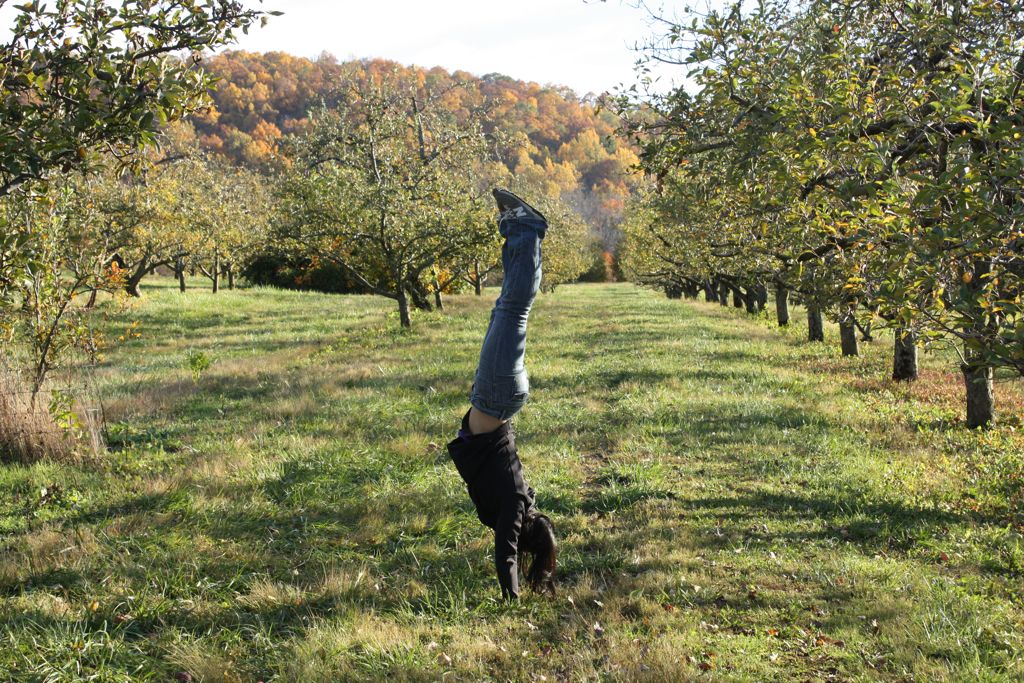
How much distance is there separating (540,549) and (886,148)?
191 inches

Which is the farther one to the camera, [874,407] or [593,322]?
[593,322]

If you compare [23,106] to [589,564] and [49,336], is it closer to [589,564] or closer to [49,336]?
[49,336]

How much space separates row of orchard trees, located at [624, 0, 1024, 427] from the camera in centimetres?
533

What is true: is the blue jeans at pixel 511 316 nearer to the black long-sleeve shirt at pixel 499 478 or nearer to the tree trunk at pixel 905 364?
the black long-sleeve shirt at pixel 499 478

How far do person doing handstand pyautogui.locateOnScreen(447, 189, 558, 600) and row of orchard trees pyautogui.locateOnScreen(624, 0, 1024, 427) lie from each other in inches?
115

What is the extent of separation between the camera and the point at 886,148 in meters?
6.43

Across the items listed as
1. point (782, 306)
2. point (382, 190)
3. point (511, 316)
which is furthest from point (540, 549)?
point (782, 306)

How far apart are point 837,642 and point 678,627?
0.99 m

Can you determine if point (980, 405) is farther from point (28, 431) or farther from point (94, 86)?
point (28, 431)

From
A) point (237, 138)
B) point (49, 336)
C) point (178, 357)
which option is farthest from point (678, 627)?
point (237, 138)

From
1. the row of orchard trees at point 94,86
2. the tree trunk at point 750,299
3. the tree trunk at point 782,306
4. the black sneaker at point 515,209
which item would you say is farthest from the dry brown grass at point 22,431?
the tree trunk at point 750,299

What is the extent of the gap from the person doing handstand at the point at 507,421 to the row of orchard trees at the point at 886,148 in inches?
115

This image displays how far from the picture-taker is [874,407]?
11773 mm

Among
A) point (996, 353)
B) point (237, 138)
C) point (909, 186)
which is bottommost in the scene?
point (996, 353)
